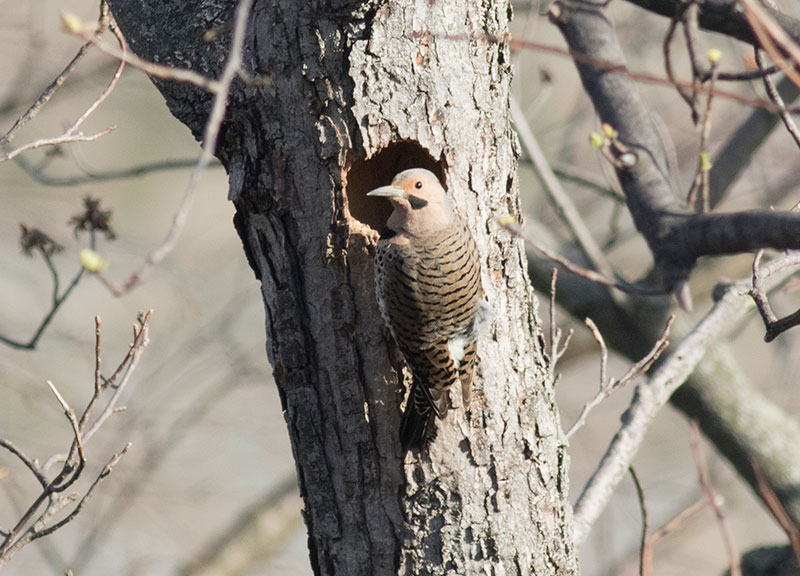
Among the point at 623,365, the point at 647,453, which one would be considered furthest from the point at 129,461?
the point at 647,453

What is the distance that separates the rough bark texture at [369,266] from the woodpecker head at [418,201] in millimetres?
112

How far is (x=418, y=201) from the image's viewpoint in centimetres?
318

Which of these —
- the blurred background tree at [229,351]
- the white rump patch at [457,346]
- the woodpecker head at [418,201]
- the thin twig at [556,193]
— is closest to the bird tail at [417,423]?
the white rump patch at [457,346]

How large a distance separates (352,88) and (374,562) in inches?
62.9

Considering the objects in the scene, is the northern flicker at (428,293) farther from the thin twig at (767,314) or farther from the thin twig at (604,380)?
the thin twig at (767,314)

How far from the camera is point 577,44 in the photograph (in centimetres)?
449

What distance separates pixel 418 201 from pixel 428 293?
0.35 meters

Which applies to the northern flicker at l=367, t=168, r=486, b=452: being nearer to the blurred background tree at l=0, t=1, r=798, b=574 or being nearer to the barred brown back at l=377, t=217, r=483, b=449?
the barred brown back at l=377, t=217, r=483, b=449

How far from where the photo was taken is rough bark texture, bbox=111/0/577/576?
9.00 feet

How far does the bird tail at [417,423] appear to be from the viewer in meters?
2.77

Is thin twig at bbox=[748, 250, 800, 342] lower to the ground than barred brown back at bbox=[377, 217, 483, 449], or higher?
lower

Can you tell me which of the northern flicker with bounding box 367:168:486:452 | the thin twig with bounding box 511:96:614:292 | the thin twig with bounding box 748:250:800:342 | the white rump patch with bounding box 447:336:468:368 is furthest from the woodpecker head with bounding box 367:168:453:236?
the thin twig with bounding box 511:96:614:292

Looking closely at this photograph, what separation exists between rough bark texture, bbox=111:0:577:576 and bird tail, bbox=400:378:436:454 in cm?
4

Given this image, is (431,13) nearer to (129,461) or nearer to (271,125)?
(271,125)
